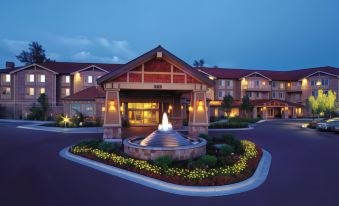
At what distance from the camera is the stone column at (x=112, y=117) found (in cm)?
1388

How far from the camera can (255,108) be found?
42.5 metres

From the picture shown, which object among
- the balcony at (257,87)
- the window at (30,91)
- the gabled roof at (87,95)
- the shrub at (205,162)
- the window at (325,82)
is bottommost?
the shrub at (205,162)

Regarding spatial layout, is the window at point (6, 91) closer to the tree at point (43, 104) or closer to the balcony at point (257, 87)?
the tree at point (43, 104)

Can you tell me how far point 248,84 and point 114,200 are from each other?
43.1m

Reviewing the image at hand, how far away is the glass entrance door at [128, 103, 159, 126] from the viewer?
85.6 feet

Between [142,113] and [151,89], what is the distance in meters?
11.9

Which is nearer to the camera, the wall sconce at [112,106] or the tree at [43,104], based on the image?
the wall sconce at [112,106]

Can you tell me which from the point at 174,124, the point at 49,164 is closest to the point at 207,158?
the point at 49,164

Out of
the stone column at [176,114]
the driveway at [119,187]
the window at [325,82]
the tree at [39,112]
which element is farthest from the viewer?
the window at [325,82]

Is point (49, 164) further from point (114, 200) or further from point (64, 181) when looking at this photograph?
point (114, 200)

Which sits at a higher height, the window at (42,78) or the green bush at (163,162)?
the window at (42,78)

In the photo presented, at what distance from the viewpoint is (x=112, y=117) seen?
549 inches

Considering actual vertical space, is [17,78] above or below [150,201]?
above

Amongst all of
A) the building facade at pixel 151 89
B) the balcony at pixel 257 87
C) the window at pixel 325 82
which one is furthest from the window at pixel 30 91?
the window at pixel 325 82
